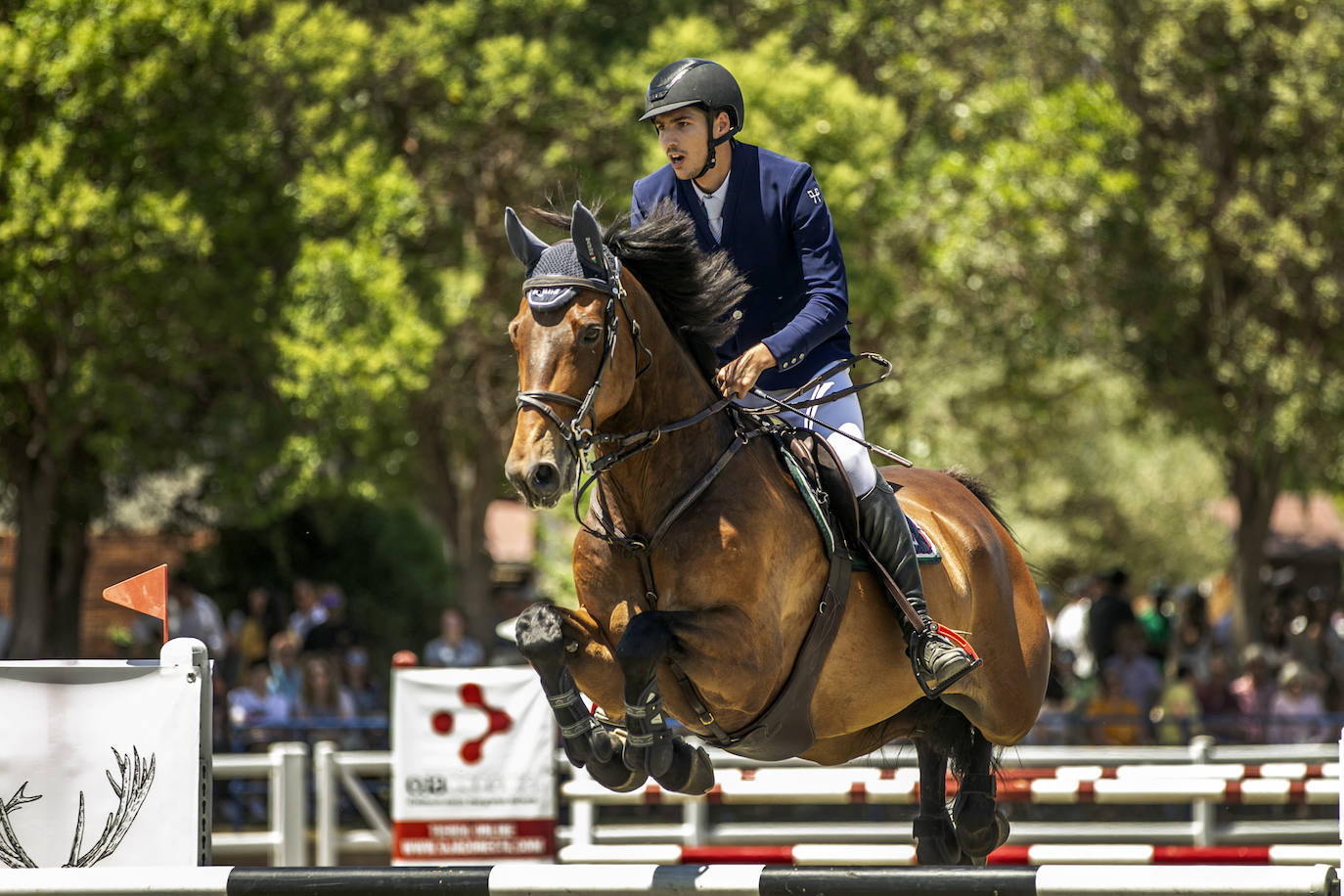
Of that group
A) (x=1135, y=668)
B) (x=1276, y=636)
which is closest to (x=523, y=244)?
(x=1135, y=668)

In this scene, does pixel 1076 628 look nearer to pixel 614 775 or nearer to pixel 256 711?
pixel 256 711

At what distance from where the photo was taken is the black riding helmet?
16.1 feet

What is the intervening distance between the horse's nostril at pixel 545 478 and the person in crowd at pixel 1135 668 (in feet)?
32.9

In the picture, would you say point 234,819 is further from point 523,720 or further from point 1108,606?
point 1108,606

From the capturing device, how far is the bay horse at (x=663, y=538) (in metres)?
4.40

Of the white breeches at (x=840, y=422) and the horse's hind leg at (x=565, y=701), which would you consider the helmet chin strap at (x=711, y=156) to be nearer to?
the white breeches at (x=840, y=422)

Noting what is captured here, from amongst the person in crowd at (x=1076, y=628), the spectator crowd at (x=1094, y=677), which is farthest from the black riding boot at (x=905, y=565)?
the person in crowd at (x=1076, y=628)

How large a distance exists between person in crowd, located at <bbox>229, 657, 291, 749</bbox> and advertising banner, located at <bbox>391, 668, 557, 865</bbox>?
2720 millimetres

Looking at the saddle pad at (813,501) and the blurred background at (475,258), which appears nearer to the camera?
the saddle pad at (813,501)

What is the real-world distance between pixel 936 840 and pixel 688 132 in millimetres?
2963

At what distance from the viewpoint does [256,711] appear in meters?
12.3

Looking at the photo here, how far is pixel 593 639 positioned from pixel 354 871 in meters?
1.25

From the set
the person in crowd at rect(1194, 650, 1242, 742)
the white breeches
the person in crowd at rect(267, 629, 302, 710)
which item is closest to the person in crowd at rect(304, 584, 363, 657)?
the person in crowd at rect(267, 629, 302, 710)

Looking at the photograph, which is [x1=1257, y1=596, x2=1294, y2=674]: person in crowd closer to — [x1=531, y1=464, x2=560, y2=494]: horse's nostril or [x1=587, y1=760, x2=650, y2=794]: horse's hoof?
[x1=587, y1=760, x2=650, y2=794]: horse's hoof
